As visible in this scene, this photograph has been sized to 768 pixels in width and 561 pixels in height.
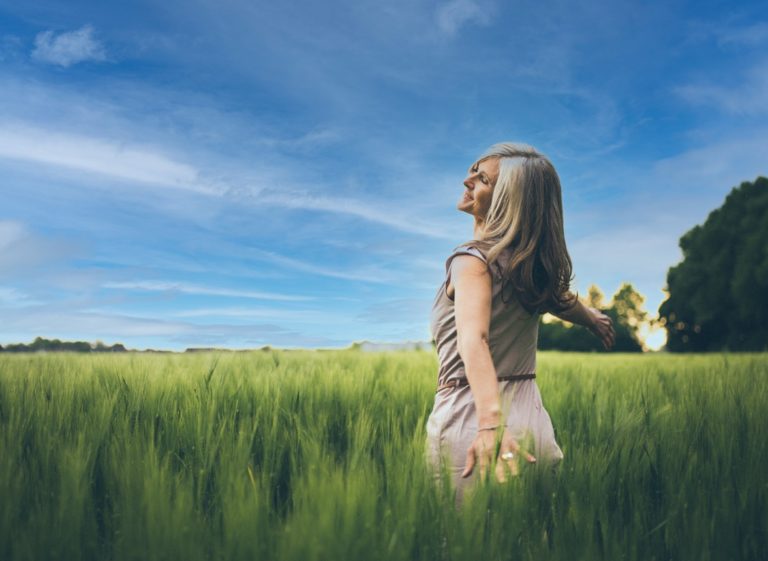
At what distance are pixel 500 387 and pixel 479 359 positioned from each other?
316 millimetres

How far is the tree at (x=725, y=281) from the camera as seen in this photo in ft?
90.6

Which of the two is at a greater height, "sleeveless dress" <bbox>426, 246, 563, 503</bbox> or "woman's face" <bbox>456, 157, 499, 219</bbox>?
"woman's face" <bbox>456, 157, 499, 219</bbox>

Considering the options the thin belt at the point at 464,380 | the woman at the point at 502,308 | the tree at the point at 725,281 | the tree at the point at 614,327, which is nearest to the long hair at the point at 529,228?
the woman at the point at 502,308

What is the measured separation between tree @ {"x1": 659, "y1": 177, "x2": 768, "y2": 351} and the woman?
28643 millimetres

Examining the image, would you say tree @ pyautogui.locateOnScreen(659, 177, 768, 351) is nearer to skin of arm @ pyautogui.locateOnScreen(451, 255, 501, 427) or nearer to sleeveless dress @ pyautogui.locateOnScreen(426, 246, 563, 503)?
sleeveless dress @ pyautogui.locateOnScreen(426, 246, 563, 503)

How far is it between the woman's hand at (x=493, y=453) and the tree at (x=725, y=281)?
29.2 m

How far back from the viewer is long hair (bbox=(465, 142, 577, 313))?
2.21 metres

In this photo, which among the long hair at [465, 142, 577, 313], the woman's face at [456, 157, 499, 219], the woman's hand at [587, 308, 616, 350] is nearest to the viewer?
the long hair at [465, 142, 577, 313]

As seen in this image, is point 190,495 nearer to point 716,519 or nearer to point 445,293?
point 445,293

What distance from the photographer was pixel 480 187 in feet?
8.24

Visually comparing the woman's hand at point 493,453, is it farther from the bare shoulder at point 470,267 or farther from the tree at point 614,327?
the tree at point 614,327

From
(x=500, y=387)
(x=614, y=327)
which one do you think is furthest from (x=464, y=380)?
(x=614, y=327)

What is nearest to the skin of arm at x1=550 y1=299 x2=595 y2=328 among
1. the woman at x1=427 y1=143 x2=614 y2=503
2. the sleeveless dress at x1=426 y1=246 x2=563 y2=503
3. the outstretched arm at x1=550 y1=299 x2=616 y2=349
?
the outstretched arm at x1=550 y1=299 x2=616 y2=349

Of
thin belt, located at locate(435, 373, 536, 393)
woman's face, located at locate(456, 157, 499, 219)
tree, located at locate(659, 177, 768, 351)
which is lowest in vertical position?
thin belt, located at locate(435, 373, 536, 393)
